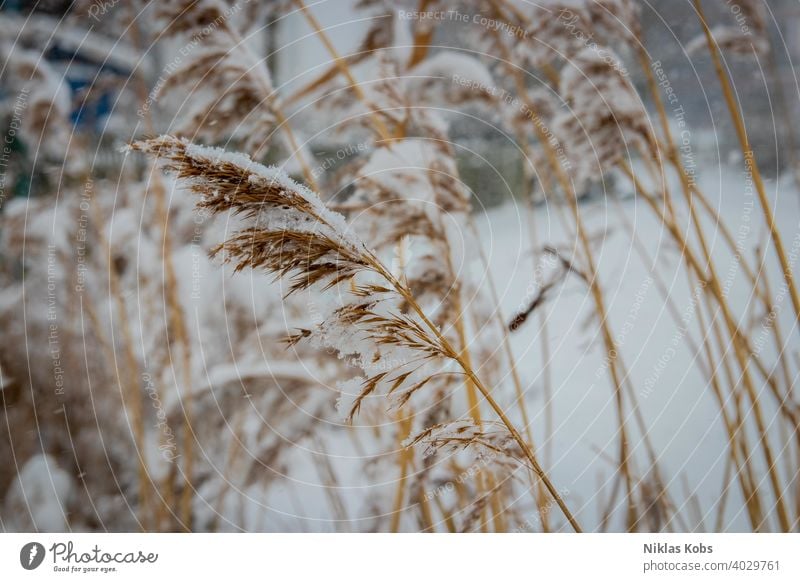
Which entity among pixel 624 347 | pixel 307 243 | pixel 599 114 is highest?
pixel 599 114

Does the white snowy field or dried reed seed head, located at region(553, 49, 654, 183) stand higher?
dried reed seed head, located at region(553, 49, 654, 183)

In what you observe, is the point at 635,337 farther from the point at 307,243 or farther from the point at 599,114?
the point at 307,243

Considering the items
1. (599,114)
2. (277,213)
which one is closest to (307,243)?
(277,213)

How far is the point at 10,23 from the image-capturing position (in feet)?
3.08

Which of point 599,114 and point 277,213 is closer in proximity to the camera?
point 277,213

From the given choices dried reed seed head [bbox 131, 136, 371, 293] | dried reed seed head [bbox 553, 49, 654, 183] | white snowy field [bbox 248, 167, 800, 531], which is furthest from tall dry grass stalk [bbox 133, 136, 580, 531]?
dried reed seed head [bbox 553, 49, 654, 183]

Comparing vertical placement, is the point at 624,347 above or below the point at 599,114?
below

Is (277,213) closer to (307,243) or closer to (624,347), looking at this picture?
(307,243)

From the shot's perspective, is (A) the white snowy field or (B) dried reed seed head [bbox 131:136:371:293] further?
(A) the white snowy field

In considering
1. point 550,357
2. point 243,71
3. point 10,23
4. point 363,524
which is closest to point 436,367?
point 550,357

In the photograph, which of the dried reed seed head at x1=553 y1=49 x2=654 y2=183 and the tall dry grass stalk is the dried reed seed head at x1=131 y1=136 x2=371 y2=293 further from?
the dried reed seed head at x1=553 y1=49 x2=654 y2=183

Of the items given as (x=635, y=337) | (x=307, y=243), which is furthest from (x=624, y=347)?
(x=307, y=243)

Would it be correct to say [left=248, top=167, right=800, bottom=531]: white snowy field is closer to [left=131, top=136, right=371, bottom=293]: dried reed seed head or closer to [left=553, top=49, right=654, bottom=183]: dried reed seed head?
[left=553, top=49, right=654, bottom=183]: dried reed seed head
